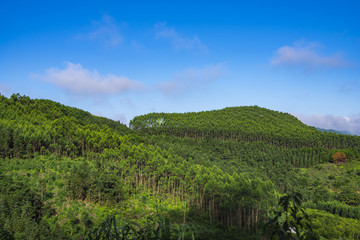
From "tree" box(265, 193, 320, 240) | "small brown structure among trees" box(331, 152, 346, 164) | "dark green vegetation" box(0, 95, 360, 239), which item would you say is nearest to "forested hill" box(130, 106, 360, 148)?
"small brown structure among trees" box(331, 152, 346, 164)

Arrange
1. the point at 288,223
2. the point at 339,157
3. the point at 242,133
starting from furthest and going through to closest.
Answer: the point at 242,133
the point at 339,157
the point at 288,223

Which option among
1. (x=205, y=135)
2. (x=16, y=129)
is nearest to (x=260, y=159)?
(x=205, y=135)

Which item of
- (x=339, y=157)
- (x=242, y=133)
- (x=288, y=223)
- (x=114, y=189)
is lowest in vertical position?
(x=114, y=189)

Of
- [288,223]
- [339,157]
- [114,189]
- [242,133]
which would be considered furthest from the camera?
[242,133]

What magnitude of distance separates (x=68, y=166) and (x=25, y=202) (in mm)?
21131

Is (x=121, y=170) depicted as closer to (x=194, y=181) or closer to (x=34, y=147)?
(x=194, y=181)

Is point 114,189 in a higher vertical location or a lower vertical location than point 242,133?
lower

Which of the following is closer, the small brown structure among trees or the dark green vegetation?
the dark green vegetation

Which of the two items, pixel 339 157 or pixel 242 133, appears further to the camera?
pixel 242 133

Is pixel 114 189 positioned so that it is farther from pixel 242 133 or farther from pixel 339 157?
pixel 242 133

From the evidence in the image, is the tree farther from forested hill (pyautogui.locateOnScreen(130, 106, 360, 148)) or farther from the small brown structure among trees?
forested hill (pyautogui.locateOnScreen(130, 106, 360, 148))

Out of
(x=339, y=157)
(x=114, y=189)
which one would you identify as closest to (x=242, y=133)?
(x=339, y=157)

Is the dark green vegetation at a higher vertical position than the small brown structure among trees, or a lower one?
lower

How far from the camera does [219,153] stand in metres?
117
